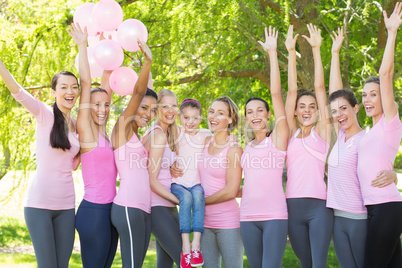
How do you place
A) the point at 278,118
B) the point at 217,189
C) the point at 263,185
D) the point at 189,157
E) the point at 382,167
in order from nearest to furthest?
the point at 382,167 → the point at 263,185 → the point at 278,118 → the point at 217,189 → the point at 189,157

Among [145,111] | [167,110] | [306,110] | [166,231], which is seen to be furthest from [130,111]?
[306,110]

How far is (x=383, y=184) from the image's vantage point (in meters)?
3.30

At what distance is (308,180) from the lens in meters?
3.54

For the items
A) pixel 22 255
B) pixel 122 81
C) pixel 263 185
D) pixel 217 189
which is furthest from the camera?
pixel 22 255

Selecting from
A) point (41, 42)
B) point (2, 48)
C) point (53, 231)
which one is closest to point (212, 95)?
point (41, 42)

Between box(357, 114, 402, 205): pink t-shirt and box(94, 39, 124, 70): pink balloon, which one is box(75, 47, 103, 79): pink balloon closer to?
box(94, 39, 124, 70): pink balloon

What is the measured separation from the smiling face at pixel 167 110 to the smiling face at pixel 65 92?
2.48ft

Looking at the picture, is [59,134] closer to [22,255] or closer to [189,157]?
[189,157]

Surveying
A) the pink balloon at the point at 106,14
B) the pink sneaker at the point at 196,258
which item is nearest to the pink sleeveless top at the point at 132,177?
the pink sneaker at the point at 196,258

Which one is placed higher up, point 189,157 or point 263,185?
point 189,157

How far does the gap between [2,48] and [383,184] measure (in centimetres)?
395

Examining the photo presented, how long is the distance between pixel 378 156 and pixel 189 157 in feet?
4.82

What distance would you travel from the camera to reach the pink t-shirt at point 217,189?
3.71 metres

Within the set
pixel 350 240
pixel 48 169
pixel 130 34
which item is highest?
pixel 130 34
